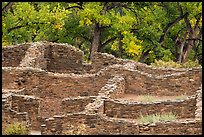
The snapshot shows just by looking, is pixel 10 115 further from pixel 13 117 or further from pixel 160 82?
pixel 160 82

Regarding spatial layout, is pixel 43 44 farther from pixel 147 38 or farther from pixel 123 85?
pixel 147 38

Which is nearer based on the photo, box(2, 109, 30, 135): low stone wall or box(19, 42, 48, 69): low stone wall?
box(2, 109, 30, 135): low stone wall

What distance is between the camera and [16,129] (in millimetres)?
15992

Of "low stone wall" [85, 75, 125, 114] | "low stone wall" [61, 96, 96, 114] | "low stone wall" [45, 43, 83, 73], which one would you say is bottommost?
"low stone wall" [61, 96, 96, 114]

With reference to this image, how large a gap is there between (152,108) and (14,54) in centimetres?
1007

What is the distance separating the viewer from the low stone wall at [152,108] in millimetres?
17698

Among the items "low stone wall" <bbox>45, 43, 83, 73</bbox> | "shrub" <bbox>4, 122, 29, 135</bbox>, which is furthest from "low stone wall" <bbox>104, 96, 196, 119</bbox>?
"low stone wall" <bbox>45, 43, 83, 73</bbox>

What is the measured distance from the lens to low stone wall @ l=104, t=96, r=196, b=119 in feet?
58.1

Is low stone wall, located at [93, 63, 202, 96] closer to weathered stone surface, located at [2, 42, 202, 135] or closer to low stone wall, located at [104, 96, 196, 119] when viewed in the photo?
weathered stone surface, located at [2, 42, 202, 135]

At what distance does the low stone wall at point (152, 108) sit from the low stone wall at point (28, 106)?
225cm

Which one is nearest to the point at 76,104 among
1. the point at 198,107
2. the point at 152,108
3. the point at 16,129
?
the point at 152,108

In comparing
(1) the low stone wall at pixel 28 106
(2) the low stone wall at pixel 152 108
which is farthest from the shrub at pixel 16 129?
(2) the low stone wall at pixel 152 108

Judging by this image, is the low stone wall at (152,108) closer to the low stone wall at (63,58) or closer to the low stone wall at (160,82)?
the low stone wall at (160,82)

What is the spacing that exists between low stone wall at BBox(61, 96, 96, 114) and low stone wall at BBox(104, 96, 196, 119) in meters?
1.10
